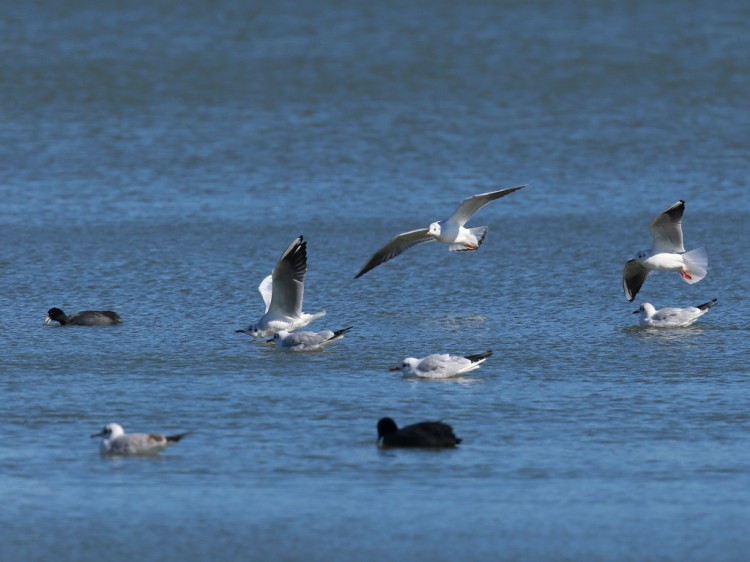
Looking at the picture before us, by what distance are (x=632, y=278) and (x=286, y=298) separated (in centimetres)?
352

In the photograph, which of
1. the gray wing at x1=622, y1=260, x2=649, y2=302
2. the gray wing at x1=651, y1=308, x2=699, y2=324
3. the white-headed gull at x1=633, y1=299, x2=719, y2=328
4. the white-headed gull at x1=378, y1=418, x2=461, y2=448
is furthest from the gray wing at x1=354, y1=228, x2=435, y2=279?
the white-headed gull at x1=378, y1=418, x2=461, y2=448

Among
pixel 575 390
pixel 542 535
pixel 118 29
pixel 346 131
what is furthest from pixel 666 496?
pixel 118 29

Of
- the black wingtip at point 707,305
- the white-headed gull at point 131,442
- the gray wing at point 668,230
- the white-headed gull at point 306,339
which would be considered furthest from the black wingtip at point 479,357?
the gray wing at point 668,230

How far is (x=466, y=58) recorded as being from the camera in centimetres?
3400

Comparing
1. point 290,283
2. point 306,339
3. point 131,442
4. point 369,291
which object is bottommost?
point 131,442

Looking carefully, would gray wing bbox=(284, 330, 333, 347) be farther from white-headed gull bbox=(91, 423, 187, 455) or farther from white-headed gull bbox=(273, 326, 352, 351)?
white-headed gull bbox=(91, 423, 187, 455)

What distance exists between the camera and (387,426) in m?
10.5

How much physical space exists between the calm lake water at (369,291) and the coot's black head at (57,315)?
10 cm

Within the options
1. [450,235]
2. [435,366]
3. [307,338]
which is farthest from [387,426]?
[450,235]

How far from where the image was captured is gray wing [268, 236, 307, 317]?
14.5 meters

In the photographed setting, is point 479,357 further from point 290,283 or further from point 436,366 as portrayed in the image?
point 290,283

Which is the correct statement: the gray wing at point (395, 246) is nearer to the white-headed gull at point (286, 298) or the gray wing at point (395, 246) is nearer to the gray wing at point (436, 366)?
the white-headed gull at point (286, 298)

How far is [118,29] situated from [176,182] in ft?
52.5

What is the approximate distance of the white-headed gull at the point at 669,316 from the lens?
14.8 meters
